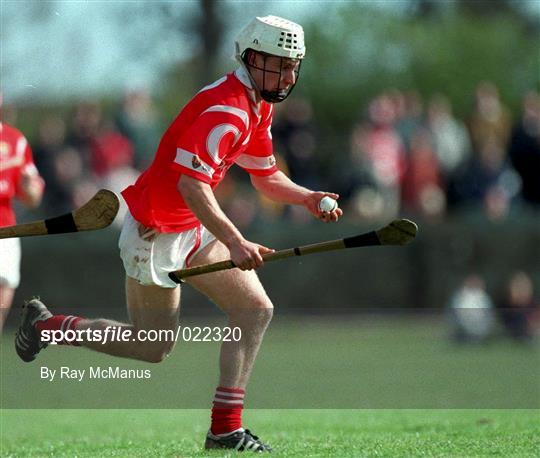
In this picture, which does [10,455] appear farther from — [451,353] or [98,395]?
[451,353]

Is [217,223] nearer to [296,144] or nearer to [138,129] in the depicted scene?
[296,144]

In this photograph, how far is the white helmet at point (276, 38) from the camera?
7.36 meters

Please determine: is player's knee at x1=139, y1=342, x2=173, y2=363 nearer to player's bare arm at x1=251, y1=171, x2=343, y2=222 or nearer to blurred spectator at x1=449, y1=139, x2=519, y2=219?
player's bare arm at x1=251, y1=171, x2=343, y2=222

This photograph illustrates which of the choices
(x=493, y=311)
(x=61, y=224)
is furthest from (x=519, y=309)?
(x=61, y=224)

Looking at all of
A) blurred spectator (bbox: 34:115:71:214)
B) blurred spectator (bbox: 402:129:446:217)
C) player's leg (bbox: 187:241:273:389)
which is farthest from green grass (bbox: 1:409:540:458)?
blurred spectator (bbox: 402:129:446:217)

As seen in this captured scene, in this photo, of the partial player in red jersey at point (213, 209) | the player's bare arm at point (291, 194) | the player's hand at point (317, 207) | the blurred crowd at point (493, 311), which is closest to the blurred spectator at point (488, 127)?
the blurred crowd at point (493, 311)

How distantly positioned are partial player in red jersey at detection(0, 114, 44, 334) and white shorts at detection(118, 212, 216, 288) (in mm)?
2091

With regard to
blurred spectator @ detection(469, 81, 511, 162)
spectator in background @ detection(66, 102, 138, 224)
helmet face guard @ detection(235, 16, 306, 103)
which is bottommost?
spectator in background @ detection(66, 102, 138, 224)

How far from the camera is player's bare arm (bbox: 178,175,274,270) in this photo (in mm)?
6969

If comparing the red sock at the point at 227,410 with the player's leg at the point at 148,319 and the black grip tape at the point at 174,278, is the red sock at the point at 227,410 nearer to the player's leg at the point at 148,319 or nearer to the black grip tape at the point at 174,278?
the player's leg at the point at 148,319

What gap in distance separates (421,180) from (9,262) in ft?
26.1

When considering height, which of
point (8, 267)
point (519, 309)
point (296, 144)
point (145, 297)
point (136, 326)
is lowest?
point (519, 309)

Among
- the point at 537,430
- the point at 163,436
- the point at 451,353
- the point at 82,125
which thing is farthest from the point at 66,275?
the point at 537,430

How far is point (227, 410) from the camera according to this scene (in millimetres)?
7445
